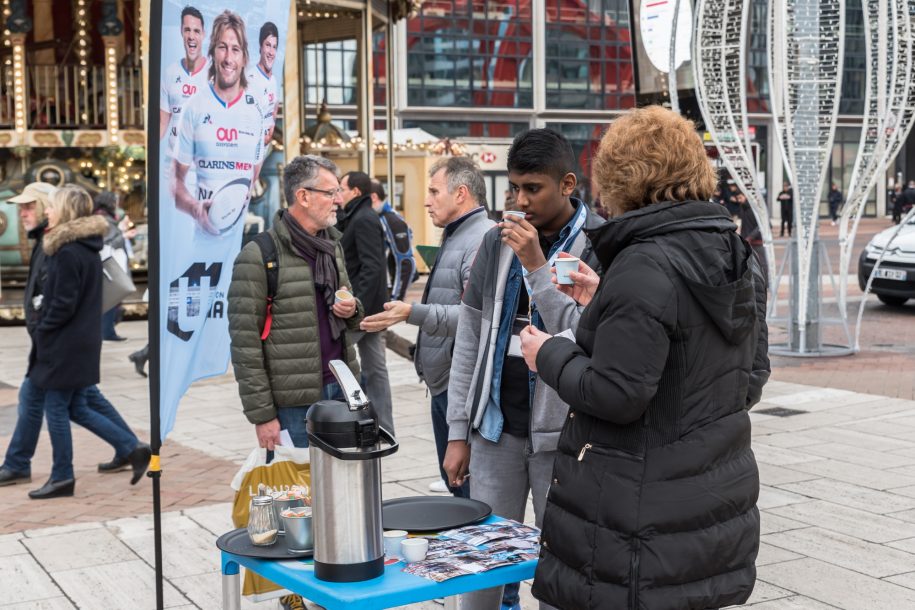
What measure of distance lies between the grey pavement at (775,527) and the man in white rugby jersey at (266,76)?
2.01 meters

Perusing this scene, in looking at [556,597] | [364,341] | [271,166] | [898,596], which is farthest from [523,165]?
[271,166]

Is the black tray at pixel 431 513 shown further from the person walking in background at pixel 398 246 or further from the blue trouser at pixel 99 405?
the person walking in background at pixel 398 246

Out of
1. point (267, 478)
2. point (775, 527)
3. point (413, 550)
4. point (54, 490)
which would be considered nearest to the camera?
point (413, 550)

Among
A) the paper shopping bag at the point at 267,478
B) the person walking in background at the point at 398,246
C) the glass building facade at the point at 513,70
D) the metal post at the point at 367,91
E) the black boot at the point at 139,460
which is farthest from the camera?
the glass building facade at the point at 513,70

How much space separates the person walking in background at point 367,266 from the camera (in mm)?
7719

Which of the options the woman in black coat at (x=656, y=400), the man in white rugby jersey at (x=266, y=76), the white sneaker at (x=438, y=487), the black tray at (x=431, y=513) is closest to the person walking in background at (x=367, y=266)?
the white sneaker at (x=438, y=487)

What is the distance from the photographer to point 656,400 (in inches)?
113

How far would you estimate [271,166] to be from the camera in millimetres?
16891

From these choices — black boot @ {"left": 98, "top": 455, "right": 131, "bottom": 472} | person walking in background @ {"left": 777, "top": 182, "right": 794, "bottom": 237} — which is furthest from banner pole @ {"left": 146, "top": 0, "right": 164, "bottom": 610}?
person walking in background @ {"left": 777, "top": 182, "right": 794, "bottom": 237}

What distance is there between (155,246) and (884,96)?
9373 mm

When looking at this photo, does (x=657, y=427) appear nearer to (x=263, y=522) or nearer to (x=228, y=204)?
(x=263, y=522)

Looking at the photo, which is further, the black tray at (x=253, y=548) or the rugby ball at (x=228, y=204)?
the rugby ball at (x=228, y=204)

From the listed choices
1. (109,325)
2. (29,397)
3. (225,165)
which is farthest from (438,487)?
(109,325)

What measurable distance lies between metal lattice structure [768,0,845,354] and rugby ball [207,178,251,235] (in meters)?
8.06
